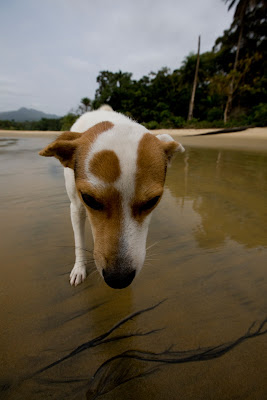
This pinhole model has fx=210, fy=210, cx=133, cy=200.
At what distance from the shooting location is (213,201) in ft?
17.9

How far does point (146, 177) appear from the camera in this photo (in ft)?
6.89

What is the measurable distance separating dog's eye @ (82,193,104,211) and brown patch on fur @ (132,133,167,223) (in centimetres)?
34

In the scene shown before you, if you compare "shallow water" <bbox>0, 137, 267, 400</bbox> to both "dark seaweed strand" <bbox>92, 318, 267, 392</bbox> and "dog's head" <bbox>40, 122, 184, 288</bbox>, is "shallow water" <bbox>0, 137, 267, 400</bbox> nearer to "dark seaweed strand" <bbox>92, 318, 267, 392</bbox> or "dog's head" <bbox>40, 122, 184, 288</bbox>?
"dark seaweed strand" <bbox>92, 318, 267, 392</bbox>

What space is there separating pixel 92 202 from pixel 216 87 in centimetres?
3731

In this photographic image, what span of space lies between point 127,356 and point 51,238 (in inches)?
95.9

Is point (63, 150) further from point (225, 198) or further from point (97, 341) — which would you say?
point (225, 198)

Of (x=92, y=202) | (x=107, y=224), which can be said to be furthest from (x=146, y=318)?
(x=92, y=202)

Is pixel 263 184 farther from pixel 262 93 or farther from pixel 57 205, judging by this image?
pixel 262 93

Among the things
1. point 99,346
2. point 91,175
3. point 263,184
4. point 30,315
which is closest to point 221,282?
point 99,346

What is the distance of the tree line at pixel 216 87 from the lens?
31.5m

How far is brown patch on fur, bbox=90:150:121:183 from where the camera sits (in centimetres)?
202

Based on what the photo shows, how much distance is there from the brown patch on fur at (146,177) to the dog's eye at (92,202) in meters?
0.34

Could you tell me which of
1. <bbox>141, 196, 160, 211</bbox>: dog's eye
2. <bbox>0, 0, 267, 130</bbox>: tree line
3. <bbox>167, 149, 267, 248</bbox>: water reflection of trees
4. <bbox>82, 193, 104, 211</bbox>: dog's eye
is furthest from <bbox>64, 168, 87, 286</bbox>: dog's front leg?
<bbox>0, 0, 267, 130</bbox>: tree line

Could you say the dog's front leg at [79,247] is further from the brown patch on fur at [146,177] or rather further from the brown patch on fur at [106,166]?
the brown patch on fur at [146,177]
